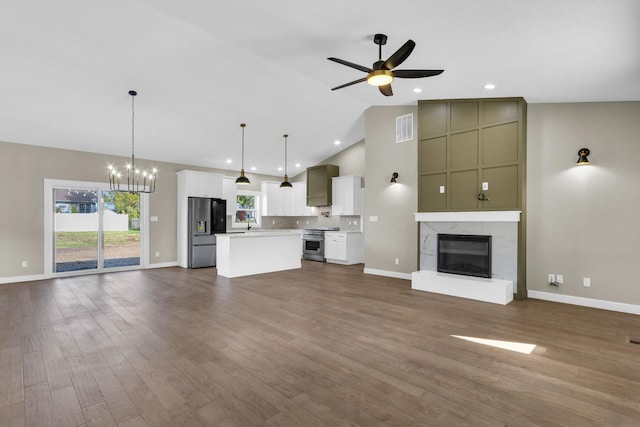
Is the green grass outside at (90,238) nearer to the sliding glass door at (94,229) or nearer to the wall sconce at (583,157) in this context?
the sliding glass door at (94,229)

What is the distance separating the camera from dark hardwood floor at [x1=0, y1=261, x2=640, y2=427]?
197 cm

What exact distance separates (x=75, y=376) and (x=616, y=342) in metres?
4.90

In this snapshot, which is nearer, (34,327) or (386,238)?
(34,327)

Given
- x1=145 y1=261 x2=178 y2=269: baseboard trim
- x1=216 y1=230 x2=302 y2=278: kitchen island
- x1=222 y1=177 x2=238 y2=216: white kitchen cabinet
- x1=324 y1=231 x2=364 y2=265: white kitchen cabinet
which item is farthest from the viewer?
x1=222 y1=177 x2=238 y2=216: white kitchen cabinet

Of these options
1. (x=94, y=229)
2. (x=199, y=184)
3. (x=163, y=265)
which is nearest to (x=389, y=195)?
(x=199, y=184)

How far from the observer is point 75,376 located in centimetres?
241

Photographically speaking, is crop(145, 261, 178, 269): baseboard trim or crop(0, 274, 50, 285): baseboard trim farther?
crop(145, 261, 178, 269): baseboard trim

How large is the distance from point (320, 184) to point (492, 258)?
17.2 ft

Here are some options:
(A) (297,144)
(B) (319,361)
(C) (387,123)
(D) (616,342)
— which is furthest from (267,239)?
(D) (616,342)

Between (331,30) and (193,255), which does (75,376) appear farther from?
(193,255)

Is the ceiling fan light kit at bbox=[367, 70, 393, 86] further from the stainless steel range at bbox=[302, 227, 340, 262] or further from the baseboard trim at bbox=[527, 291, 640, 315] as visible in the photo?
the stainless steel range at bbox=[302, 227, 340, 262]

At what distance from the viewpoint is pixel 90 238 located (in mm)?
6875

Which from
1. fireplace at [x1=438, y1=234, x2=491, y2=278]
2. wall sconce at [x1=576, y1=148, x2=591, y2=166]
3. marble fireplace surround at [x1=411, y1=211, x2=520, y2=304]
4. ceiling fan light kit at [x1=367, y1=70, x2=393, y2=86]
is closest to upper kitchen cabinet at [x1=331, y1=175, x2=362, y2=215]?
marble fireplace surround at [x1=411, y1=211, x2=520, y2=304]

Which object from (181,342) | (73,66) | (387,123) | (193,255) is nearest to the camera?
(181,342)
